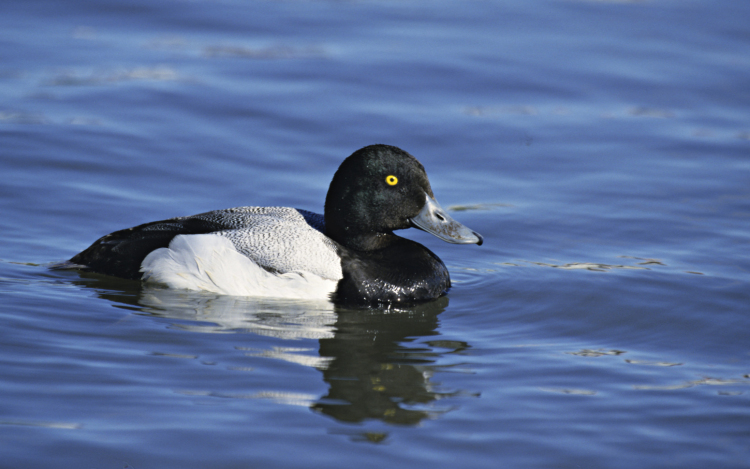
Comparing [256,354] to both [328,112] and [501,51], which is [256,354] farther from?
[501,51]

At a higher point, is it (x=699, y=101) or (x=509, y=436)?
(x=699, y=101)

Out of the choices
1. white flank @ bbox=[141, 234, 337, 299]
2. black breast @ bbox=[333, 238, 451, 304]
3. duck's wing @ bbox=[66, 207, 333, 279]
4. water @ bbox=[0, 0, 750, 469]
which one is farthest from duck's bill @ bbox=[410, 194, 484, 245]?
white flank @ bbox=[141, 234, 337, 299]

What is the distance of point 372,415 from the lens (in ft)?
18.1

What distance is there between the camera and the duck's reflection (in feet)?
18.6

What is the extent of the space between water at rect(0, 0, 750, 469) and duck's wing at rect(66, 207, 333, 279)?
15cm

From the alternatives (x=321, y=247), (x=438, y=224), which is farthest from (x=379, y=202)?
(x=321, y=247)

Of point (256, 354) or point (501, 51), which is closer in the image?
point (256, 354)

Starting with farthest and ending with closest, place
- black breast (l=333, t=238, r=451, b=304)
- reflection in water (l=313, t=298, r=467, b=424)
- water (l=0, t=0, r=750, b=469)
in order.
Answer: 1. black breast (l=333, t=238, r=451, b=304)
2. reflection in water (l=313, t=298, r=467, b=424)
3. water (l=0, t=0, r=750, b=469)

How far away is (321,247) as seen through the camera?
7484mm

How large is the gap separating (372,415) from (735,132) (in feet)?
25.5

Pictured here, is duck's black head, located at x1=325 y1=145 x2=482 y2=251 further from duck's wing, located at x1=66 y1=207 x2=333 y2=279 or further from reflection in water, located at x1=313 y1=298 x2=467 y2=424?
reflection in water, located at x1=313 y1=298 x2=467 y2=424

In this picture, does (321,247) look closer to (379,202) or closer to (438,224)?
(379,202)

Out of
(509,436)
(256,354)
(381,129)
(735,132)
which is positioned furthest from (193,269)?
(735,132)

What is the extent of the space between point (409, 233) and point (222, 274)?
8.60 feet
